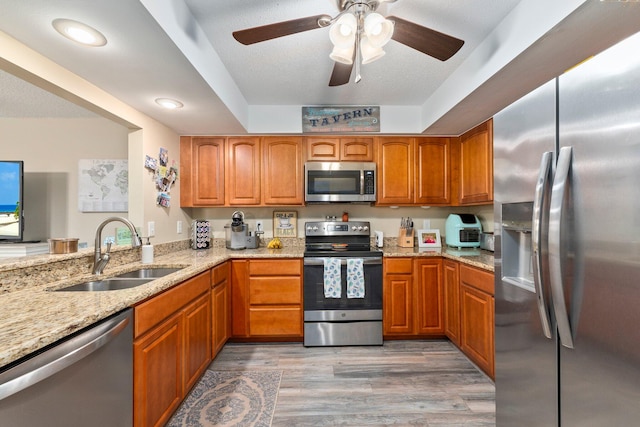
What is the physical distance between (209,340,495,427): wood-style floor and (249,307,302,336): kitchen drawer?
0.13 m

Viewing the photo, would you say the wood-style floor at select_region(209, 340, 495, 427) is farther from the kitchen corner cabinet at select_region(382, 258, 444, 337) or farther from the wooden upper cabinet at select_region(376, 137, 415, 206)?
the wooden upper cabinet at select_region(376, 137, 415, 206)

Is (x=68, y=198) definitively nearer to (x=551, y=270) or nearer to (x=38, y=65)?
(x=38, y=65)

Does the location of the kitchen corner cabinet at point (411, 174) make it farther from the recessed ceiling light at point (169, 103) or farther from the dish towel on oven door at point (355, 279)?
the recessed ceiling light at point (169, 103)

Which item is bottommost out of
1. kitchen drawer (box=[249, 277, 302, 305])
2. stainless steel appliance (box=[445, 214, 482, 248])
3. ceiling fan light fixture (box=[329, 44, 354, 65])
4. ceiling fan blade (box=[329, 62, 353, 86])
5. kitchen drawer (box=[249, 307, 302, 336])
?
kitchen drawer (box=[249, 307, 302, 336])

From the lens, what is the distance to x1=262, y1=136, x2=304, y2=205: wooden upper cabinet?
3145 mm

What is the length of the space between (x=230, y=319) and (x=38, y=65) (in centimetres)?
220

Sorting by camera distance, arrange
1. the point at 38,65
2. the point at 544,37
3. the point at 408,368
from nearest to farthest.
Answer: the point at 544,37
the point at 38,65
the point at 408,368

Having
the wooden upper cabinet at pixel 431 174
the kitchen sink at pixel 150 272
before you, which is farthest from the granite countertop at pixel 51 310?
the wooden upper cabinet at pixel 431 174

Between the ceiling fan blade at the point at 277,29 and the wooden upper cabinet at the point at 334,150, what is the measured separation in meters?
1.72

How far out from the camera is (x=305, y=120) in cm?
305

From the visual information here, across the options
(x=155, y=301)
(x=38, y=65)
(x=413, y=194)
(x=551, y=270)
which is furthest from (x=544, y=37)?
(x=38, y=65)

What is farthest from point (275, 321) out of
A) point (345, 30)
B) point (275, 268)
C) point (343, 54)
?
point (345, 30)

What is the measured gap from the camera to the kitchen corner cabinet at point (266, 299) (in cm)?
275

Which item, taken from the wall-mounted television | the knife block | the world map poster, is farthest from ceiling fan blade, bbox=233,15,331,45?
the wall-mounted television
